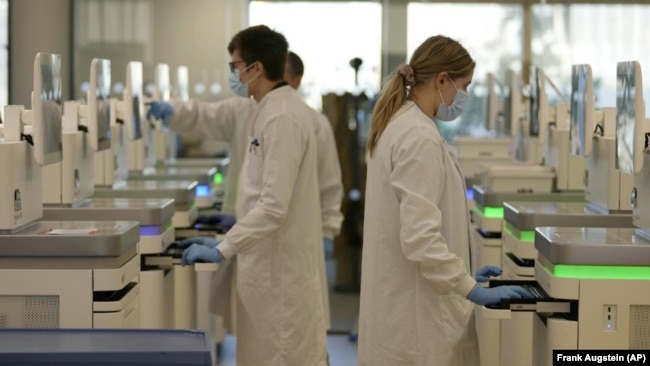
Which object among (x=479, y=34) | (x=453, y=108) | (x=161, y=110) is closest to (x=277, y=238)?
(x=453, y=108)

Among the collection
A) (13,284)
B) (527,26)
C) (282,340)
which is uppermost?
(527,26)

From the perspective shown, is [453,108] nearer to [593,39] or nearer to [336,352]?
[336,352]

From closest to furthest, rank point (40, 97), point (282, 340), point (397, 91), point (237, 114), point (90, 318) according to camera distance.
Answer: point (397, 91)
point (90, 318)
point (40, 97)
point (282, 340)
point (237, 114)

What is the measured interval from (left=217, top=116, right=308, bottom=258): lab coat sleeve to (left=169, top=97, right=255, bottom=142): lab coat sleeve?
6.48 feet

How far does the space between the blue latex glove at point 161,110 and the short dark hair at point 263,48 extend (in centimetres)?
170

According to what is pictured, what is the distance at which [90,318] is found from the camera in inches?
148

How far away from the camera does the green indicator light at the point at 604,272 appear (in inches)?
139

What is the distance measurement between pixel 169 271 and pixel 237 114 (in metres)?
1.74

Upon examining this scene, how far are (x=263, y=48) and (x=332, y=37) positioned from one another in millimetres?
4610

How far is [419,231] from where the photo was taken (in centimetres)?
329

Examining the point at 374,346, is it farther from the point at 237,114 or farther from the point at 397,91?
the point at 237,114

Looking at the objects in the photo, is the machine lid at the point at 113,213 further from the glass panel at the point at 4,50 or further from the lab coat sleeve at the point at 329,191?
the glass panel at the point at 4,50

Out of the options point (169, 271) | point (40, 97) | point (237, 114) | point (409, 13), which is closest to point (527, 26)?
point (409, 13)

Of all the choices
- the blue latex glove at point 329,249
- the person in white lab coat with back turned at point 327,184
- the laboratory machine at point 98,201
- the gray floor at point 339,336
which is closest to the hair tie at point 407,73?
the laboratory machine at point 98,201
